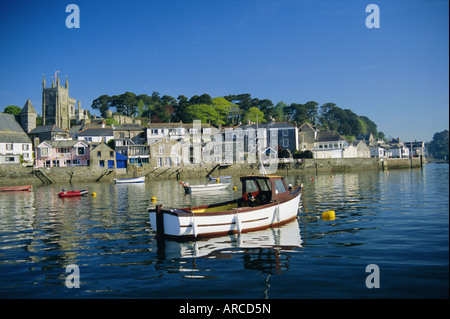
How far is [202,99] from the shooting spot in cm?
12062

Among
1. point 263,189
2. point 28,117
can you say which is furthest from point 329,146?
point 28,117

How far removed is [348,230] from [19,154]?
75416 mm

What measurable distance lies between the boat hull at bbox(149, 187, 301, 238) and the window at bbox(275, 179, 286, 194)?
110cm

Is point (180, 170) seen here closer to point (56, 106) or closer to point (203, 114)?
point (203, 114)

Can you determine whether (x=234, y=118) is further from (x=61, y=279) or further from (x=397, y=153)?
(x=61, y=279)

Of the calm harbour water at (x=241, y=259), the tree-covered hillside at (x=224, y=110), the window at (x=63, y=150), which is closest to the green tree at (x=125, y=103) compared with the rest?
the tree-covered hillside at (x=224, y=110)

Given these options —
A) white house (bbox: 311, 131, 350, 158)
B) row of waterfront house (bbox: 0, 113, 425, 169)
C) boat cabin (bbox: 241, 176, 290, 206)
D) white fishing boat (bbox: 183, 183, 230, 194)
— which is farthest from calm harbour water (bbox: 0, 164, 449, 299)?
white house (bbox: 311, 131, 350, 158)

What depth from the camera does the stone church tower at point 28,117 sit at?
90125mm

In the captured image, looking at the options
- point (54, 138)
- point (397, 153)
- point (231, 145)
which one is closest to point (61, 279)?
point (231, 145)

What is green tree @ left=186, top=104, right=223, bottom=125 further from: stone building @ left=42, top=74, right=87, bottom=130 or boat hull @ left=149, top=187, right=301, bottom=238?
boat hull @ left=149, top=187, right=301, bottom=238

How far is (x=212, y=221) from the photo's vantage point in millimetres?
15852

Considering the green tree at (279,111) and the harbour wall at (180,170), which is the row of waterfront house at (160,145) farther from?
the green tree at (279,111)

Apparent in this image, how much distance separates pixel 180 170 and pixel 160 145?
25.3ft

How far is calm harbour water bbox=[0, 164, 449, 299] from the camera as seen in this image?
10.0 meters
